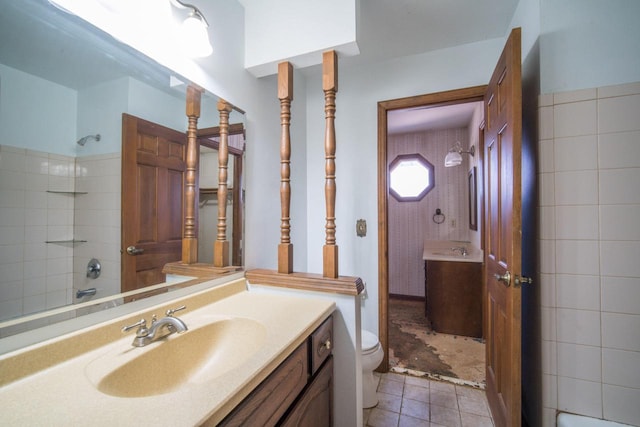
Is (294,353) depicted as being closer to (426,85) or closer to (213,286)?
(213,286)

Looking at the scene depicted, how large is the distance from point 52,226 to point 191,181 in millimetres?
502

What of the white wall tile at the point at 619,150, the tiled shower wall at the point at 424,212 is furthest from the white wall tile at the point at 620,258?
the tiled shower wall at the point at 424,212

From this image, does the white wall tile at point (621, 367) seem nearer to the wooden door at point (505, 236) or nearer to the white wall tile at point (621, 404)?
the white wall tile at point (621, 404)

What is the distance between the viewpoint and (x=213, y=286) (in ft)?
3.92

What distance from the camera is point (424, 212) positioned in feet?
12.1

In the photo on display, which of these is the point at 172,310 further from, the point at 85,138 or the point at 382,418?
the point at 382,418

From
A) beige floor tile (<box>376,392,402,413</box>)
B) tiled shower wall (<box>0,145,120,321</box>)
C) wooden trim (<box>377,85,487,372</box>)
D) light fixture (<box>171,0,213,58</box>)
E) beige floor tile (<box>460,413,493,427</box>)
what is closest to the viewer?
tiled shower wall (<box>0,145,120,321</box>)

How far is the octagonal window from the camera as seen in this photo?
12.1 feet

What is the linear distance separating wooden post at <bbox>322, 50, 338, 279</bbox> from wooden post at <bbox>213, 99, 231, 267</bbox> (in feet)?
1.61

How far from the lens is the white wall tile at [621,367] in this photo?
1121mm

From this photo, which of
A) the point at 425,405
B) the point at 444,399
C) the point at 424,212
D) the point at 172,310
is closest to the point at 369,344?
the point at 425,405

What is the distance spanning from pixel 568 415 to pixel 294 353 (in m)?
1.34

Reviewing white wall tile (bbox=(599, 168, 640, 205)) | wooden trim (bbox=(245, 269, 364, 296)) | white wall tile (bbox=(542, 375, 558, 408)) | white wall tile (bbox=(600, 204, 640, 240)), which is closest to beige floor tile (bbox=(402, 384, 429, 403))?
white wall tile (bbox=(542, 375, 558, 408))

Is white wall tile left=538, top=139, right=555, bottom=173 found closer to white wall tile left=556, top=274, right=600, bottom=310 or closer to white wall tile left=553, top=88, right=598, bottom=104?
white wall tile left=553, top=88, right=598, bottom=104
